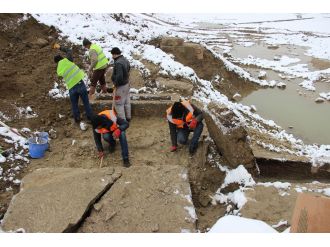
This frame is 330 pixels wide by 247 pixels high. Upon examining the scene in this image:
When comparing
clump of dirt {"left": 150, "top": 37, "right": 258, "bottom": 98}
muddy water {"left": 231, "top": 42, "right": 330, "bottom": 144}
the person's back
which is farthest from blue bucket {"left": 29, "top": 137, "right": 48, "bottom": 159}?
clump of dirt {"left": 150, "top": 37, "right": 258, "bottom": 98}

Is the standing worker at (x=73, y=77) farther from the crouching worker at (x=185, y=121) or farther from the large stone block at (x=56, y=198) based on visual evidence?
the crouching worker at (x=185, y=121)

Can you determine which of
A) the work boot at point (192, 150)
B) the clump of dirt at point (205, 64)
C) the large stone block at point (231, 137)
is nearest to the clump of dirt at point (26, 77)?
the work boot at point (192, 150)

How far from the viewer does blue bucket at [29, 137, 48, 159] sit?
6.65m

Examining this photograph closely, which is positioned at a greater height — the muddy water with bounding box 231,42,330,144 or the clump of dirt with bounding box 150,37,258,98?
the clump of dirt with bounding box 150,37,258,98

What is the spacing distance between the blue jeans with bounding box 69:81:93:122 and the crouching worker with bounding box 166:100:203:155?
1.89 m

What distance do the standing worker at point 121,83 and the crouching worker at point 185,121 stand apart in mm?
1102

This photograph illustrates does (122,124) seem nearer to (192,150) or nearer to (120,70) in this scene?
(120,70)

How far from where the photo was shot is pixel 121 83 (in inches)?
273

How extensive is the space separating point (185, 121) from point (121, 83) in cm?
145

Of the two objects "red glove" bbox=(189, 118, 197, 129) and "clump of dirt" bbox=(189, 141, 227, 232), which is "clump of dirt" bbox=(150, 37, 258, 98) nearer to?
"clump of dirt" bbox=(189, 141, 227, 232)

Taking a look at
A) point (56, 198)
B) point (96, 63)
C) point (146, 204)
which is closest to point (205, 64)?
point (96, 63)

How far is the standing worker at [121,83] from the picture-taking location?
264 inches

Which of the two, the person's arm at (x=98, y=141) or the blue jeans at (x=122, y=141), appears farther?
the person's arm at (x=98, y=141)

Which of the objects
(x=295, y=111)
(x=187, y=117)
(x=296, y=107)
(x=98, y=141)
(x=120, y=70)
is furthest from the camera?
(x=296, y=107)
